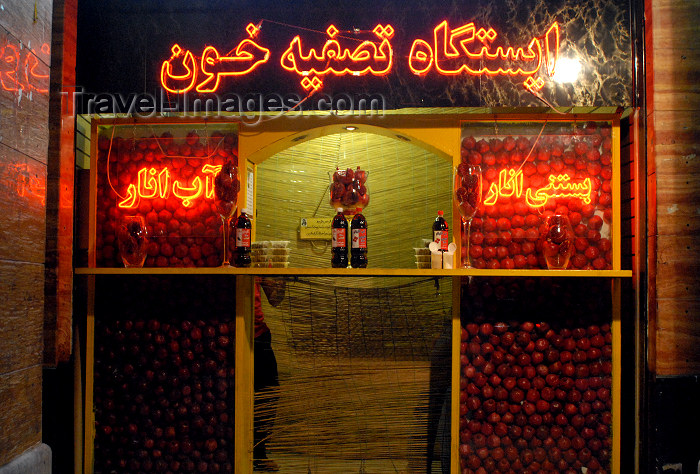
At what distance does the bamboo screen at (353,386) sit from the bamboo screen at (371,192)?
115cm

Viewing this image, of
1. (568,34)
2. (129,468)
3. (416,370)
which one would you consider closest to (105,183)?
(129,468)

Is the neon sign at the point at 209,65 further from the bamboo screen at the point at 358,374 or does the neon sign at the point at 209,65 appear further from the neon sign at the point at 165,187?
the bamboo screen at the point at 358,374

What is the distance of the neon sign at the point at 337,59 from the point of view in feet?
10.6

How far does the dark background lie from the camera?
10.3 ft

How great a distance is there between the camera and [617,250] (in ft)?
10.3

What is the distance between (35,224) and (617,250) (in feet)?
10.8

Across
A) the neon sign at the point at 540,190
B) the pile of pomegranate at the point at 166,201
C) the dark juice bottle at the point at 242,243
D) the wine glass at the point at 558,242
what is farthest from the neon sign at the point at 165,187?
the wine glass at the point at 558,242

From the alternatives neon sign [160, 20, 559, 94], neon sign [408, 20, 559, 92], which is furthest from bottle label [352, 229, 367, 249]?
neon sign [408, 20, 559, 92]

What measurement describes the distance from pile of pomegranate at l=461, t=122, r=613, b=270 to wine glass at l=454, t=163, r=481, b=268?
168 millimetres

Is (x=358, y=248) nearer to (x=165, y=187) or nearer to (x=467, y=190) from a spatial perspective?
(x=467, y=190)

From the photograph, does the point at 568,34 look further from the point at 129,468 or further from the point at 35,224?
the point at 129,468

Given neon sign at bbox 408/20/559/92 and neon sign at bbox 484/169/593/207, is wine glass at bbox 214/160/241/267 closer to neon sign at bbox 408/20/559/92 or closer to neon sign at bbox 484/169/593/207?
neon sign at bbox 408/20/559/92

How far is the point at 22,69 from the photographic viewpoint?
2510 mm

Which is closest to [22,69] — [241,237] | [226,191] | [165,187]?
[165,187]
